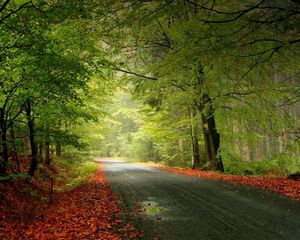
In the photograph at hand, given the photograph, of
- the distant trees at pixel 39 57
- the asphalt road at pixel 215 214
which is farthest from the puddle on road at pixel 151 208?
the distant trees at pixel 39 57

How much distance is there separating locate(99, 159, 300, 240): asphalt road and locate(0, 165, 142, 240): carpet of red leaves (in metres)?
0.58

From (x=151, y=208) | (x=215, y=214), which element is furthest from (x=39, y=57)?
(x=215, y=214)

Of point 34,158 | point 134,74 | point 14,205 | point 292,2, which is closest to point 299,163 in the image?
point 134,74

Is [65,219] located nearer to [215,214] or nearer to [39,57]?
[215,214]

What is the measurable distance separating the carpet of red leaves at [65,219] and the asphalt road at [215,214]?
581mm

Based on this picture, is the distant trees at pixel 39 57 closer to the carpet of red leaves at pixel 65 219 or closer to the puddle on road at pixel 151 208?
the carpet of red leaves at pixel 65 219

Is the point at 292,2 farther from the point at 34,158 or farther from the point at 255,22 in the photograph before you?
the point at 34,158

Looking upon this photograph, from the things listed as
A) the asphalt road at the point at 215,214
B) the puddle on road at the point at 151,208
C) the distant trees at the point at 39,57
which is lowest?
the asphalt road at the point at 215,214

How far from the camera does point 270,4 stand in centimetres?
895

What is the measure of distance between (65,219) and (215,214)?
3997 millimetres

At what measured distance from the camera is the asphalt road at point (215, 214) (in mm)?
6633

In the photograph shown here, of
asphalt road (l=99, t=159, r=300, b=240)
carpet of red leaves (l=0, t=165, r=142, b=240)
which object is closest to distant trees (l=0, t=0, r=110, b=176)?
carpet of red leaves (l=0, t=165, r=142, b=240)

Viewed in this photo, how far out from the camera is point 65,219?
8891 mm

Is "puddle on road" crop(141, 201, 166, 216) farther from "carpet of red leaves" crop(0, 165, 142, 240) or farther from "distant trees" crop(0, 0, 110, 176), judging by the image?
"distant trees" crop(0, 0, 110, 176)
